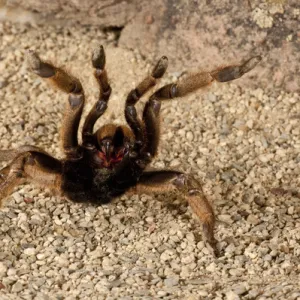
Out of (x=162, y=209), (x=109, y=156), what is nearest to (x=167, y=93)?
(x=109, y=156)

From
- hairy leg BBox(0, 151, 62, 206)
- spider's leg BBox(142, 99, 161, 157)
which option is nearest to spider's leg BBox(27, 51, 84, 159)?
hairy leg BBox(0, 151, 62, 206)

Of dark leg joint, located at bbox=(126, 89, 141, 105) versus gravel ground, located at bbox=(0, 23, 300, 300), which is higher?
dark leg joint, located at bbox=(126, 89, 141, 105)

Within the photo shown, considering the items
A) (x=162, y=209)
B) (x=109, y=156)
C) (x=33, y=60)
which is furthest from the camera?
(x=162, y=209)

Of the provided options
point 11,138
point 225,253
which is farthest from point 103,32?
point 225,253

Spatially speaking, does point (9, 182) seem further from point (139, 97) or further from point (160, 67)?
point (160, 67)

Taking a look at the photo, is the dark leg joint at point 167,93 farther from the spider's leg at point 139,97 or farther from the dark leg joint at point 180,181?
the dark leg joint at point 180,181

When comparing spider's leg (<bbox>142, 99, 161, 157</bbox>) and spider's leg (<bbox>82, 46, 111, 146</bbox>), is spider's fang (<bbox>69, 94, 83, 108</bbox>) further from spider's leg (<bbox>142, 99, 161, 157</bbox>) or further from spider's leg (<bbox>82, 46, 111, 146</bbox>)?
spider's leg (<bbox>142, 99, 161, 157</bbox>)
